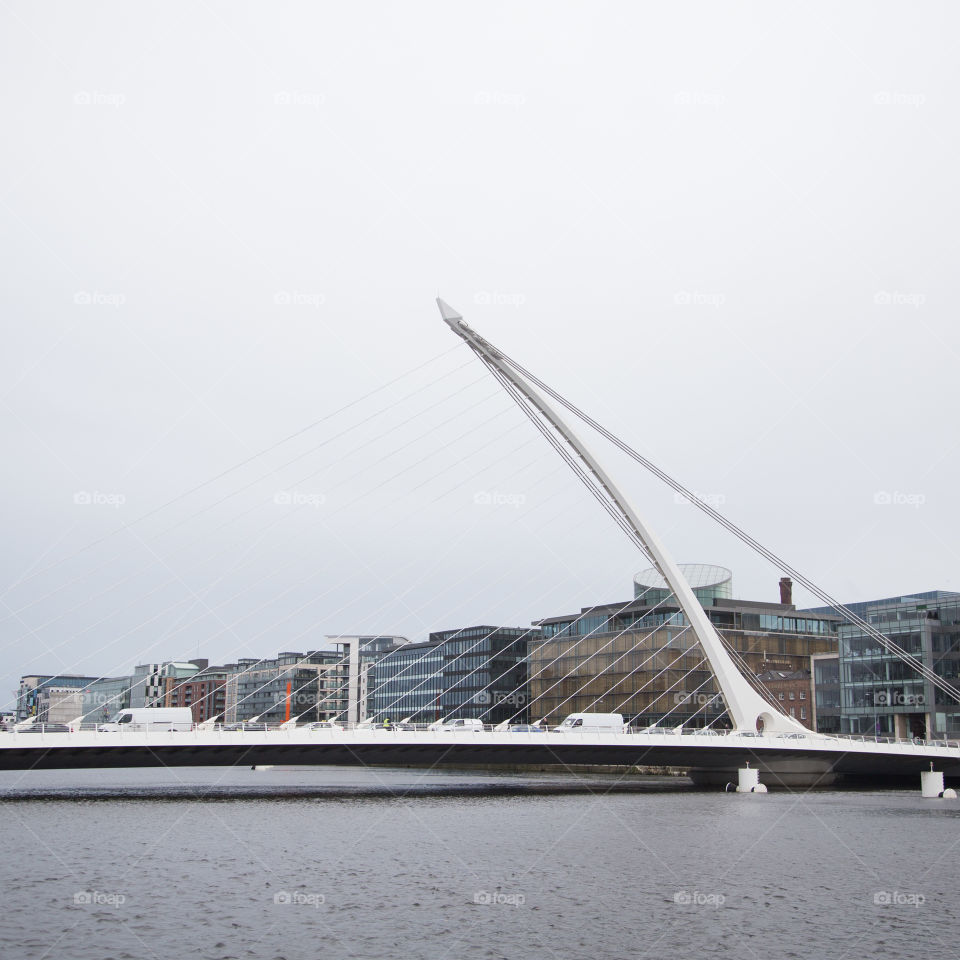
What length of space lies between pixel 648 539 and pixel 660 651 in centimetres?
3873

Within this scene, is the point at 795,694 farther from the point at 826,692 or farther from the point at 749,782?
the point at 749,782

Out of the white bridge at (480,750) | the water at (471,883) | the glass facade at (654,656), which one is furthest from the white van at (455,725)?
the glass facade at (654,656)

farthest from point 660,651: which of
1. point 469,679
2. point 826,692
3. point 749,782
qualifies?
point 469,679

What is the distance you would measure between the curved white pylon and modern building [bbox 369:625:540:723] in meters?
56.4

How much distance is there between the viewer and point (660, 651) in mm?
99812

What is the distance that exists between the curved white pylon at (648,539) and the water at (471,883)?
17237 millimetres

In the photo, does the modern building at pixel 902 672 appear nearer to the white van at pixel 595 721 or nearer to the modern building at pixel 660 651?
the modern building at pixel 660 651

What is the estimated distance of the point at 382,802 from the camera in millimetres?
52594

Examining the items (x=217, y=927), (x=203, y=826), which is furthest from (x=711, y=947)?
(x=203, y=826)

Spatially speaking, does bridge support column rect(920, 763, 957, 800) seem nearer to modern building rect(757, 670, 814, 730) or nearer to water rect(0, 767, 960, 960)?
water rect(0, 767, 960, 960)

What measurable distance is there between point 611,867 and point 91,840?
50.7 ft

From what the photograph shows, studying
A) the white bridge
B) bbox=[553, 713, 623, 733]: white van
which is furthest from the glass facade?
the white bridge

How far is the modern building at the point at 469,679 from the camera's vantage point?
13450cm

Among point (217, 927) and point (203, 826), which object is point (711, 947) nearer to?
point (217, 927)
